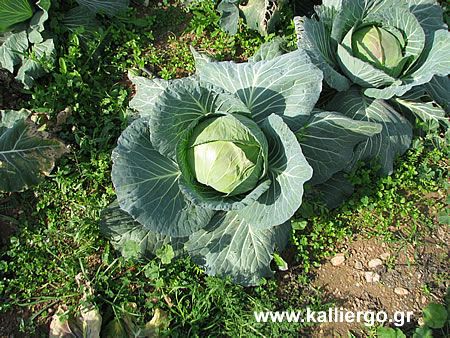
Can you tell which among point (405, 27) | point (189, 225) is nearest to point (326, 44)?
point (405, 27)

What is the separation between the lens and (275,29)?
4.27 metres

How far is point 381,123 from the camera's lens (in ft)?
11.6

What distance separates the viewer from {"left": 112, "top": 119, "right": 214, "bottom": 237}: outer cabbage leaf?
2926 millimetres

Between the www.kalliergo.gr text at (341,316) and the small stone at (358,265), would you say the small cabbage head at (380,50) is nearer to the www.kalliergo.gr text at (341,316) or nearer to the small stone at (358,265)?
the small stone at (358,265)

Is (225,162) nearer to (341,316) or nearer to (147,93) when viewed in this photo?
(147,93)

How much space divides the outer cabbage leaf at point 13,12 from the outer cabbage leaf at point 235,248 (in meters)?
2.17

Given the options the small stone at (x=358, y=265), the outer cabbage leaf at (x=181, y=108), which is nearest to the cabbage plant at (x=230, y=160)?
the outer cabbage leaf at (x=181, y=108)

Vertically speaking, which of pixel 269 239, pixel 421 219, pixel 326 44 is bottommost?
pixel 421 219

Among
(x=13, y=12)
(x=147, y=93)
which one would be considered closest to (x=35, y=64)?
(x=13, y=12)

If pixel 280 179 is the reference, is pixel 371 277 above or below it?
below

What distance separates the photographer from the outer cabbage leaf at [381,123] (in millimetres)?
3555

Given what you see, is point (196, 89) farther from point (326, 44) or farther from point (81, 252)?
point (81, 252)

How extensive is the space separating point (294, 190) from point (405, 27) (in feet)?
5.00

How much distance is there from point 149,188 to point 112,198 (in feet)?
2.57
